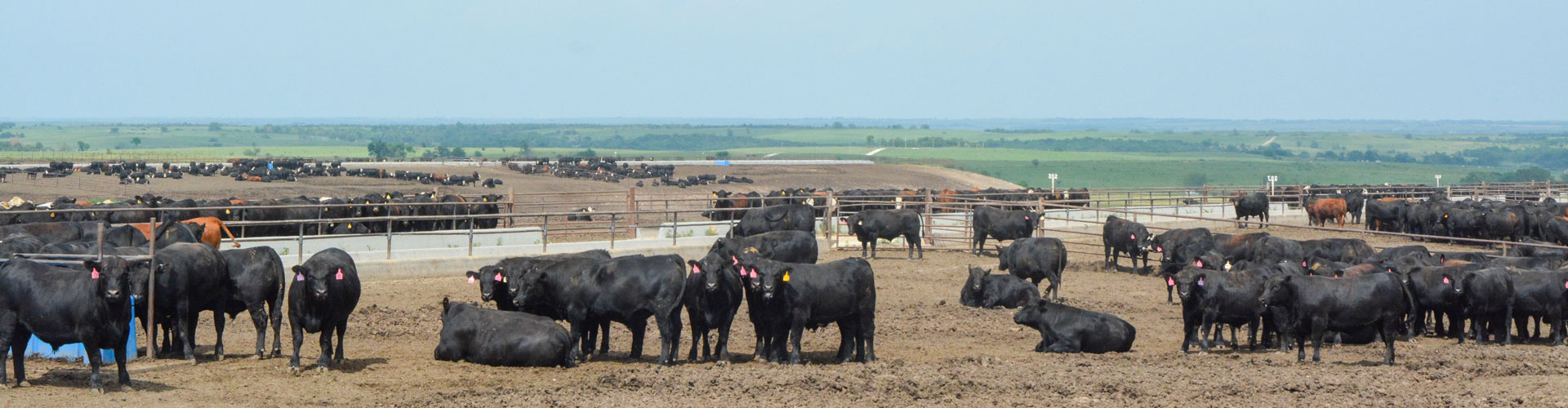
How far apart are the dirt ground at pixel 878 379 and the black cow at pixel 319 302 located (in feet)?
0.76

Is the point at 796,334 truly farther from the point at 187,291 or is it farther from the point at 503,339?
the point at 187,291

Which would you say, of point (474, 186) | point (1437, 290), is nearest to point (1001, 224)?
point (1437, 290)

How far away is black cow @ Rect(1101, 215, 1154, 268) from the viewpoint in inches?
816

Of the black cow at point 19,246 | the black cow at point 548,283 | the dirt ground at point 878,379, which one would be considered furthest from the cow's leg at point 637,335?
the black cow at point 19,246

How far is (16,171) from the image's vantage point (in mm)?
50094

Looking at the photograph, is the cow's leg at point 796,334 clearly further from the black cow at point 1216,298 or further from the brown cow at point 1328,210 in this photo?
the brown cow at point 1328,210

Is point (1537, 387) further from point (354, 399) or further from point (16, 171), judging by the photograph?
point (16, 171)

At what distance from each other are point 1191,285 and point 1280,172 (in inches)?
4500

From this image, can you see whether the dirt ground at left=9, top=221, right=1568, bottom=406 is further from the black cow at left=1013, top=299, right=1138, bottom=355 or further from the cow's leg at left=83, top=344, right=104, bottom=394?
the black cow at left=1013, top=299, right=1138, bottom=355

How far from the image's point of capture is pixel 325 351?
10695mm

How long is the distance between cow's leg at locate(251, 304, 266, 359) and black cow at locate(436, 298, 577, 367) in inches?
55.2

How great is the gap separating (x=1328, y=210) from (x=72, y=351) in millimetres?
30593

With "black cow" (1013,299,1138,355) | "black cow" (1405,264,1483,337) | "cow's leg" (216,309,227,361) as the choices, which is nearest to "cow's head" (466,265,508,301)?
"cow's leg" (216,309,227,361)

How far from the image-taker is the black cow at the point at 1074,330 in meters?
12.4
